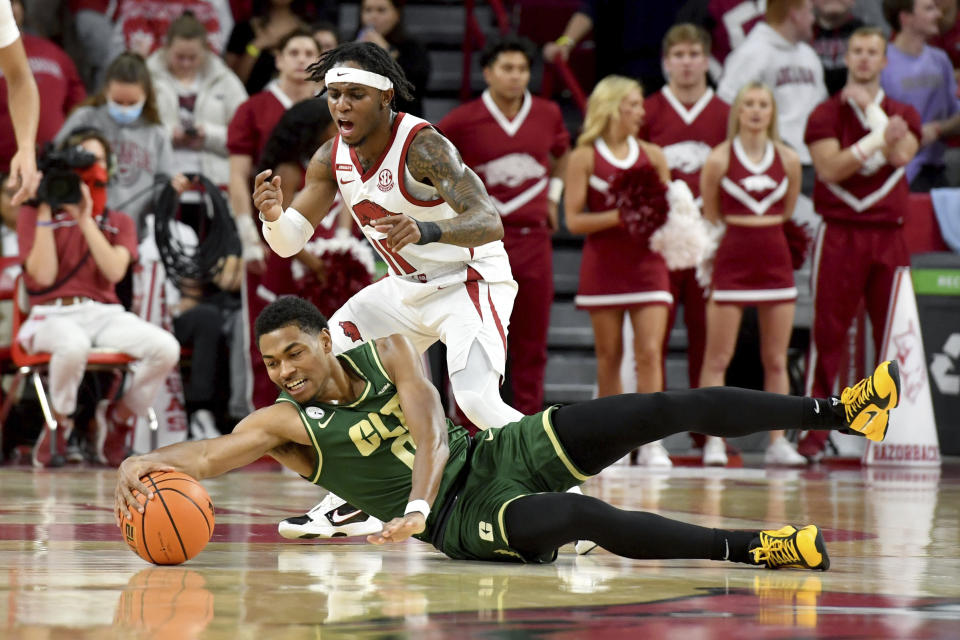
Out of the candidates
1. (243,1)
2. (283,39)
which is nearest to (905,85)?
(283,39)

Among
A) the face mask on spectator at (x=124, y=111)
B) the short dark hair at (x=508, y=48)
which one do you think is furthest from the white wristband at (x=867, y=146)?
the face mask on spectator at (x=124, y=111)

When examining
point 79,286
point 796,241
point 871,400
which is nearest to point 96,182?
point 79,286

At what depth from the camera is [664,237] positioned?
29.6 feet

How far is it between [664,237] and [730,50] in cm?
317

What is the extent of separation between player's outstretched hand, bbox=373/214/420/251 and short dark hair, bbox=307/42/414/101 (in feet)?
2.83

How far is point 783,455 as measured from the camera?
952 cm

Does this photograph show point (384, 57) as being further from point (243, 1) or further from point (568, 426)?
point (243, 1)

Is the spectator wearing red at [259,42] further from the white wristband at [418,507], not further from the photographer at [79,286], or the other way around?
the white wristband at [418,507]

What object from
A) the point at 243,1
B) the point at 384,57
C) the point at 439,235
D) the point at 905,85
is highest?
the point at 243,1

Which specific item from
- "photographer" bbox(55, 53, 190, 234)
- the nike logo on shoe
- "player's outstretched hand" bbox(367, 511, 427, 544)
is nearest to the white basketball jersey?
the nike logo on shoe

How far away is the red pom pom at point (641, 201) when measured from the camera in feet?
29.2

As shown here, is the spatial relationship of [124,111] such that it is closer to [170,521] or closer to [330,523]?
[330,523]

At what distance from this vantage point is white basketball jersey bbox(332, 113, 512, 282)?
5531mm

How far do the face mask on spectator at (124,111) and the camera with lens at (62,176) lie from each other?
0.97 m
